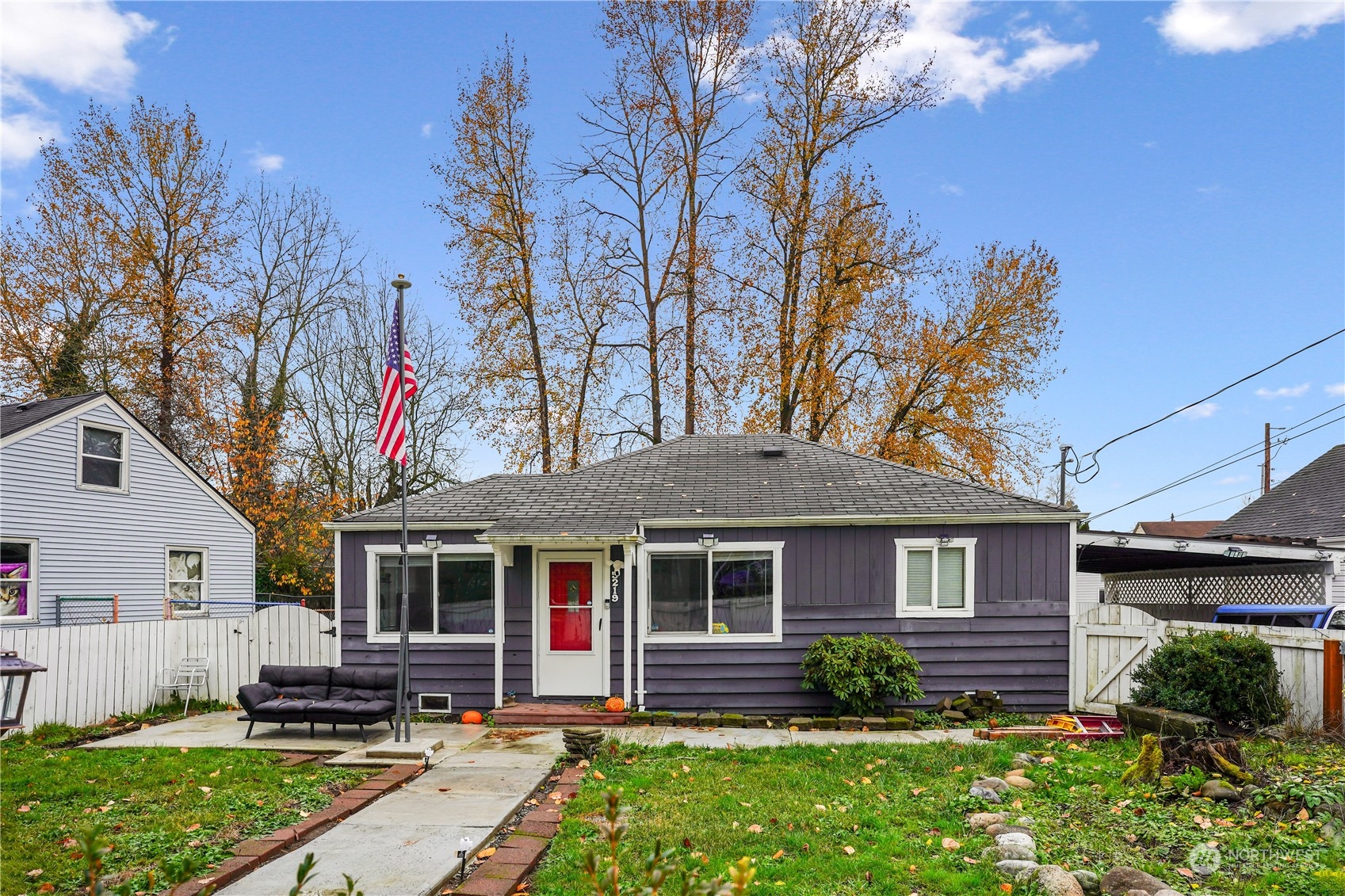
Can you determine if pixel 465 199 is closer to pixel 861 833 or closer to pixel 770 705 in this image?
pixel 770 705

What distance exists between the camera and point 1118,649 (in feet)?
36.3

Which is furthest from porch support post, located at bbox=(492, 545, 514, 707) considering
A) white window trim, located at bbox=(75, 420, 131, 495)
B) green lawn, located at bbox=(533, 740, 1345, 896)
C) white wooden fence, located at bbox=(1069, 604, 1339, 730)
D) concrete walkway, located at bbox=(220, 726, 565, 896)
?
white window trim, located at bbox=(75, 420, 131, 495)

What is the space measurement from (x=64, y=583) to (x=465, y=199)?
11932mm

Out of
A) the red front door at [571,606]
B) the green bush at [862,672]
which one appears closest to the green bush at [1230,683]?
the green bush at [862,672]

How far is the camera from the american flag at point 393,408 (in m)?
10.1

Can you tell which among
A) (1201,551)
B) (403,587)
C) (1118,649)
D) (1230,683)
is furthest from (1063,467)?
(403,587)

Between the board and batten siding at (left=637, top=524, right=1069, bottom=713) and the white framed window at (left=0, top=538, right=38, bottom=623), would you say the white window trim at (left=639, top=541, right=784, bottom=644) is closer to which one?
the board and batten siding at (left=637, top=524, right=1069, bottom=713)

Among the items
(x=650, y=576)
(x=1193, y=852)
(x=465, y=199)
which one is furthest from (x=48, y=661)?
(x=465, y=199)

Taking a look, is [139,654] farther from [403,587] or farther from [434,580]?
[403,587]

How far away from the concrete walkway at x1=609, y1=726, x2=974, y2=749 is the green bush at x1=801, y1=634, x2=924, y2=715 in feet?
1.58

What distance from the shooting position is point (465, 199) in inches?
850

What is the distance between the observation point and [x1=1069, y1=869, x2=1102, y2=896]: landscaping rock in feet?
16.3

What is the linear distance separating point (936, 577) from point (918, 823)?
5732 millimetres

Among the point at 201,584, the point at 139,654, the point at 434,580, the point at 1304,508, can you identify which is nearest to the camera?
the point at 434,580
